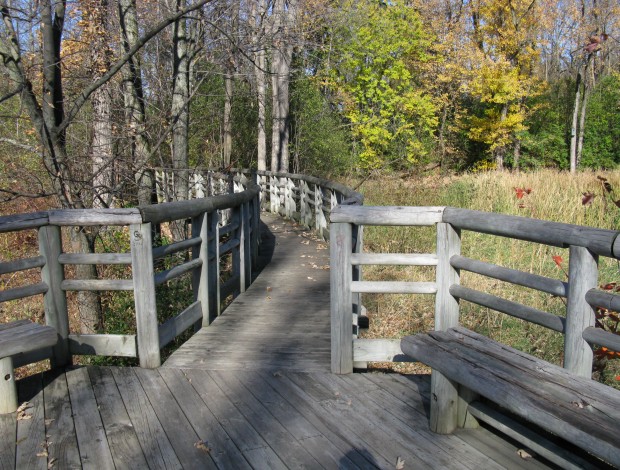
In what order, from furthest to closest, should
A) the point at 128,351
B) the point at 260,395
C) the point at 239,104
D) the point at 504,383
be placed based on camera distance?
the point at 239,104
the point at 128,351
the point at 260,395
the point at 504,383

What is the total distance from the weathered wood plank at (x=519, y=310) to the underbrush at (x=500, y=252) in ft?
2.73

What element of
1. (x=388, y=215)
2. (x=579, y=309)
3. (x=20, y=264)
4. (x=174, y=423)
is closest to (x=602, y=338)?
(x=579, y=309)

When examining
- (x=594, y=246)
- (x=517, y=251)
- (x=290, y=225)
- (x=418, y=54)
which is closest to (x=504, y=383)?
(x=594, y=246)

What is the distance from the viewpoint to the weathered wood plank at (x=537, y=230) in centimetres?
275

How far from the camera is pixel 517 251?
349 inches

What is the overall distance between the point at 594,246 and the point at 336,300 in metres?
1.79

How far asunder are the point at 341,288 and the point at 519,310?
49.8 inches

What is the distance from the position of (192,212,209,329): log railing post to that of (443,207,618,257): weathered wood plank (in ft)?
7.98

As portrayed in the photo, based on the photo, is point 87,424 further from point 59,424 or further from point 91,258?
point 91,258

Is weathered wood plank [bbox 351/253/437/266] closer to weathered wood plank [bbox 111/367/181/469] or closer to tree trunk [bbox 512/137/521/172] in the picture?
weathered wood plank [bbox 111/367/181/469]

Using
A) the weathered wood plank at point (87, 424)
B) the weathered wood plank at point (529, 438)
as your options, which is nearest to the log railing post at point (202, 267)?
the weathered wood plank at point (87, 424)

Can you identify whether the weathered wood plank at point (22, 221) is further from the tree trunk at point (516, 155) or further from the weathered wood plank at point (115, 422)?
the tree trunk at point (516, 155)

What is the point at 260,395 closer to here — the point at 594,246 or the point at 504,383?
the point at 504,383

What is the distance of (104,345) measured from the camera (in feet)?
14.4
